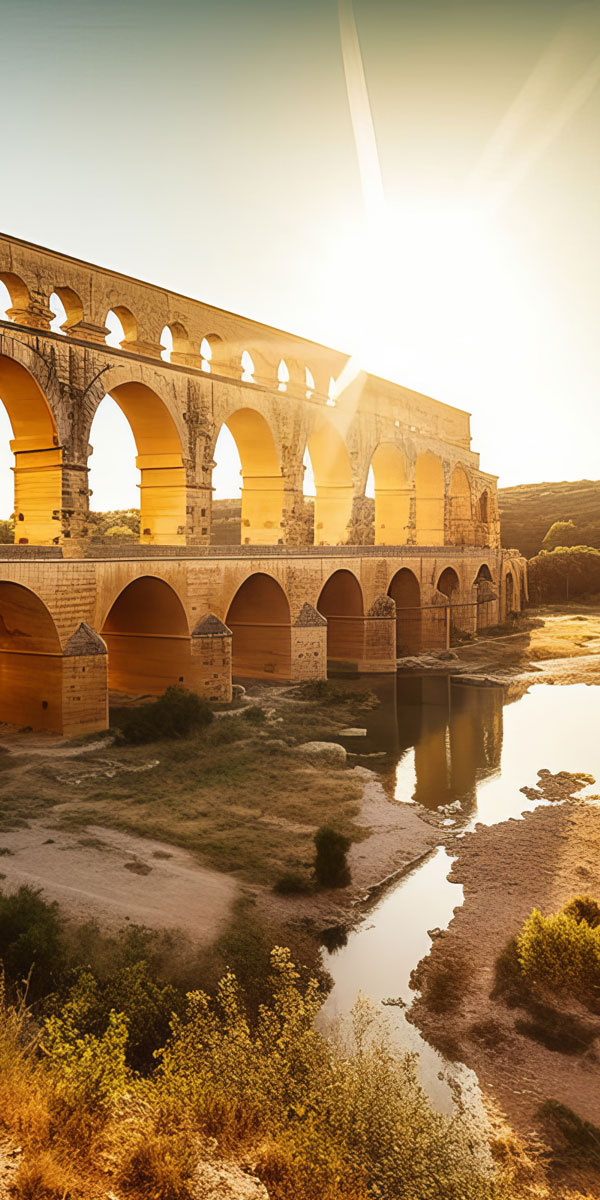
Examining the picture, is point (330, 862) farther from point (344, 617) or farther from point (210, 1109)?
point (344, 617)

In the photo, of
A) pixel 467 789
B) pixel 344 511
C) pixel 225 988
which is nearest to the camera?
pixel 225 988

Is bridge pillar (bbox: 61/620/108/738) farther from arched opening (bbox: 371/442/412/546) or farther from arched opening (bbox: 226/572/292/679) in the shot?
arched opening (bbox: 371/442/412/546)

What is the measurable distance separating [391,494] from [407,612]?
6411mm

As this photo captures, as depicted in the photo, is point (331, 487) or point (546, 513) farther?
point (546, 513)

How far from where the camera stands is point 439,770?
657 inches

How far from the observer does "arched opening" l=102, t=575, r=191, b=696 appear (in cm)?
1966

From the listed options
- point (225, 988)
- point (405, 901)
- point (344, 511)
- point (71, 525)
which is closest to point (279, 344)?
point (344, 511)

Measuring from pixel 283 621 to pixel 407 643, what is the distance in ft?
32.5

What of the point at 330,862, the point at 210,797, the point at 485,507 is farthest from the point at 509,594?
the point at 330,862

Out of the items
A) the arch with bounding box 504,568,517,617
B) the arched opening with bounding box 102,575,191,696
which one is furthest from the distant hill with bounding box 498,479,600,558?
the arched opening with bounding box 102,575,191,696

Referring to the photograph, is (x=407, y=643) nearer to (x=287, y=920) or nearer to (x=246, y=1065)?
(x=287, y=920)

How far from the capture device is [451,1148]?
585 centimetres

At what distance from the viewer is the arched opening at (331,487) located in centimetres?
2964

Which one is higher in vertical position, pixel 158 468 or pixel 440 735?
pixel 158 468
